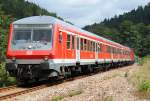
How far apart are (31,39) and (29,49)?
0.53 metres

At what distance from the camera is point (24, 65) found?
18.8 metres

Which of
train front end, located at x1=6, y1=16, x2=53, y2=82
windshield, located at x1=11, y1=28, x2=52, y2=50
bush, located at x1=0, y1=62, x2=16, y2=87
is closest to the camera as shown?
train front end, located at x1=6, y1=16, x2=53, y2=82

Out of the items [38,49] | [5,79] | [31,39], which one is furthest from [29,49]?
[5,79]

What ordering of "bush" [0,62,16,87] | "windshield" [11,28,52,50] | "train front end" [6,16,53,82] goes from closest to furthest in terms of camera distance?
"train front end" [6,16,53,82]
"windshield" [11,28,52,50]
"bush" [0,62,16,87]

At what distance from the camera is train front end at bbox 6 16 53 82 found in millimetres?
18656

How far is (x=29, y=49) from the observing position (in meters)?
18.9

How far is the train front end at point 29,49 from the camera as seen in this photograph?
18.7 m

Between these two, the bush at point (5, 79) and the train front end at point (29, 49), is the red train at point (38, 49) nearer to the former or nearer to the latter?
the train front end at point (29, 49)

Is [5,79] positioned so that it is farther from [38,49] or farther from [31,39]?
[38,49]

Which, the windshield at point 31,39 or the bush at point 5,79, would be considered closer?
the windshield at point 31,39

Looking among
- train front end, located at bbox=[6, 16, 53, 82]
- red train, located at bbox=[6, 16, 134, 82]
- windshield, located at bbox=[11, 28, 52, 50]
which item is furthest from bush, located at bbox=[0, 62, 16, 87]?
windshield, located at bbox=[11, 28, 52, 50]

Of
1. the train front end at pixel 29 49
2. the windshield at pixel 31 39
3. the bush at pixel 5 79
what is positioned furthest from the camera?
the bush at pixel 5 79

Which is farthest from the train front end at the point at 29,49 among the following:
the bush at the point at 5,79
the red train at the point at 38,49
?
the bush at the point at 5,79

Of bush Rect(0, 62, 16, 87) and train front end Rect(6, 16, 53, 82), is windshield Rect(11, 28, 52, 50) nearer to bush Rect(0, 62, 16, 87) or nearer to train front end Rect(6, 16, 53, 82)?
train front end Rect(6, 16, 53, 82)
